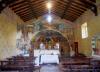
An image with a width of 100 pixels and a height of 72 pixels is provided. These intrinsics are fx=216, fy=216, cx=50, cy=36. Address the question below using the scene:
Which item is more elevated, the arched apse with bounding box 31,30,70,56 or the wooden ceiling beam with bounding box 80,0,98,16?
the wooden ceiling beam with bounding box 80,0,98,16

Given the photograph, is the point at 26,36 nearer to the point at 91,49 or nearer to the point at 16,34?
→ the point at 16,34

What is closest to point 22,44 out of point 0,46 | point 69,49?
point 69,49

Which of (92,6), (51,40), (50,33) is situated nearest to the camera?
(92,6)

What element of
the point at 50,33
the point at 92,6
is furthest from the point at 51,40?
the point at 92,6

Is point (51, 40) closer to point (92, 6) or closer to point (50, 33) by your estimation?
point (50, 33)

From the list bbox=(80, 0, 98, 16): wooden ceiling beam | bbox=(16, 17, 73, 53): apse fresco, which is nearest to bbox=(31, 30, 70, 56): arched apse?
bbox=(16, 17, 73, 53): apse fresco

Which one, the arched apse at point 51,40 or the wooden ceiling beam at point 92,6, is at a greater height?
the wooden ceiling beam at point 92,6

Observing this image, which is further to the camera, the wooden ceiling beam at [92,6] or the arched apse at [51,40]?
the arched apse at [51,40]

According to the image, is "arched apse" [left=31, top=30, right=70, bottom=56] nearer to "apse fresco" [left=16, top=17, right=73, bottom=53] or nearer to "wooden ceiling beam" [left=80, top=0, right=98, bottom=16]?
"apse fresco" [left=16, top=17, right=73, bottom=53]

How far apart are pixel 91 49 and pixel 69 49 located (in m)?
6.54

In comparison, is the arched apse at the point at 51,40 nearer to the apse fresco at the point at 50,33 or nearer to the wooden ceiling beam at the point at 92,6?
the apse fresco at the point at 50,33

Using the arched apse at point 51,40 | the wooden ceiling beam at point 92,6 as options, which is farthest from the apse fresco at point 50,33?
the wooden ceiling beam at point 92,6

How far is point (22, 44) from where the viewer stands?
16188 mm

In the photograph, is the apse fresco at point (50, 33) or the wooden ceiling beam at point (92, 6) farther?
the apse fresco at point (50, 33)
